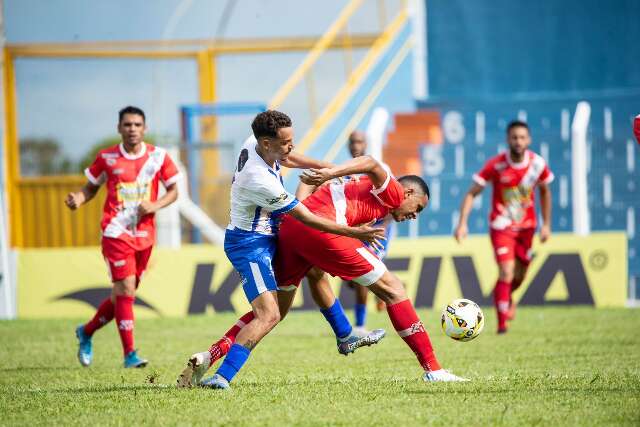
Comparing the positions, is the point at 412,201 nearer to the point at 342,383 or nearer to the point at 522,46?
the point at 342,383

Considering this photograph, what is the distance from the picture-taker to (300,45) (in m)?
22.9

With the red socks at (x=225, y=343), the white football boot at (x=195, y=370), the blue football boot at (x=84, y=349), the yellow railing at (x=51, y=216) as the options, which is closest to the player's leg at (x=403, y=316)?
the red socks at (x=225, y=343)

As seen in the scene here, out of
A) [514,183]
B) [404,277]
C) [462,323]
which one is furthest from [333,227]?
[404,277]

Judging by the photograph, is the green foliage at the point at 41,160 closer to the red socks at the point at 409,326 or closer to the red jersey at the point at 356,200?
the red jersey at the point at 356,200

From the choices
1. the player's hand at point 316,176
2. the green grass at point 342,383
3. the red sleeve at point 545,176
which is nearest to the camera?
the green grass at point 342,383

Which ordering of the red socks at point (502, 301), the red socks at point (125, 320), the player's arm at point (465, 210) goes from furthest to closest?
1. the player's arm at point (465, 210)
2. the red socks at point (502, 301)
3. the red socks at point (125, 320)

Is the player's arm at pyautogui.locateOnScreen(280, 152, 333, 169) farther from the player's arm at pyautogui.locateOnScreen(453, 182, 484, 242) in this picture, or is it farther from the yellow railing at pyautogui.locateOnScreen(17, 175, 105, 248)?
the yellow railing at pyautogui.locateOnScreen(17, 175, 105, 248)

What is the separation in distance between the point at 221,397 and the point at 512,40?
1983 cm

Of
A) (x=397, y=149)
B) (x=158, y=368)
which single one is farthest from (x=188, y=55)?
(x=158, y=368)

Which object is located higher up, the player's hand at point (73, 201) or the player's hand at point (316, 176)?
the player's hand at point (316, 176)

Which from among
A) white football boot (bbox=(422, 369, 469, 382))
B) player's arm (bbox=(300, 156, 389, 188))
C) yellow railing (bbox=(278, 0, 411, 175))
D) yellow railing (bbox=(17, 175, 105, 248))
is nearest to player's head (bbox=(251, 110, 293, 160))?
player's arm (bbox=(300, 156, 389, 188))

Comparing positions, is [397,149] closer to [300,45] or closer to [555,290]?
[300,45]

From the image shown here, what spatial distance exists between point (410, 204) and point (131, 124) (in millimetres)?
3551

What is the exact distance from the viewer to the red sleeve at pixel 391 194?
25.6ft
